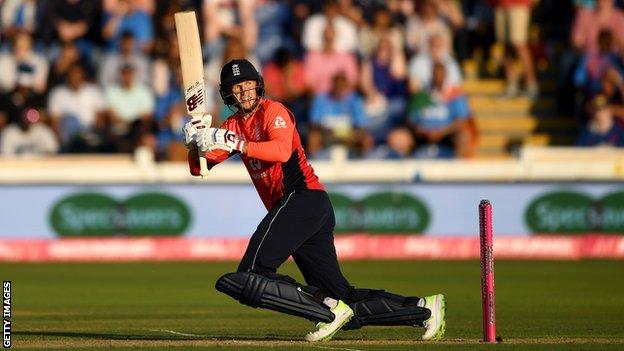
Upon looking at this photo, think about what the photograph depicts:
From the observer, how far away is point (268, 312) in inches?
504

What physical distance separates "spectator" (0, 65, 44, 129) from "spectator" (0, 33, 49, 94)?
13cm

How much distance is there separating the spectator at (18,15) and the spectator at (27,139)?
222 centimetres

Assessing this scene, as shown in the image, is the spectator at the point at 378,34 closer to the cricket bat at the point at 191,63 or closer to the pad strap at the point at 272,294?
the cricket bat at the point at 191,63

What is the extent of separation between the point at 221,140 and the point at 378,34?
41.3 ft

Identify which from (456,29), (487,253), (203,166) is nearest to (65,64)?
(456,29)

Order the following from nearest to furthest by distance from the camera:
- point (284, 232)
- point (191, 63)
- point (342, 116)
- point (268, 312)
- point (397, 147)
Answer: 1. point (284, 232)
2. point (191, 63)
3. point (268, 312)
4. point (397, 147)
5. point (342, 116)

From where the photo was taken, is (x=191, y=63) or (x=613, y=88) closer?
(x=191, y=63)

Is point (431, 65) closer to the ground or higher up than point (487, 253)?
higher up

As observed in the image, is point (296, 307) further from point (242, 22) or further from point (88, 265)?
point (242, 22)

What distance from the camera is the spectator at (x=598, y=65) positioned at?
20547 mm

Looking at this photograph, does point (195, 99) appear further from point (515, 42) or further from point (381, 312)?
point (515, 42)

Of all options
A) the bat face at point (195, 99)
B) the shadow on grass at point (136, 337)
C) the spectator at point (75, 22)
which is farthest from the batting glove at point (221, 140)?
the spectator at point (75, 22)

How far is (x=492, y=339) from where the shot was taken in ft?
29.4

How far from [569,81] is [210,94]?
5199mm
